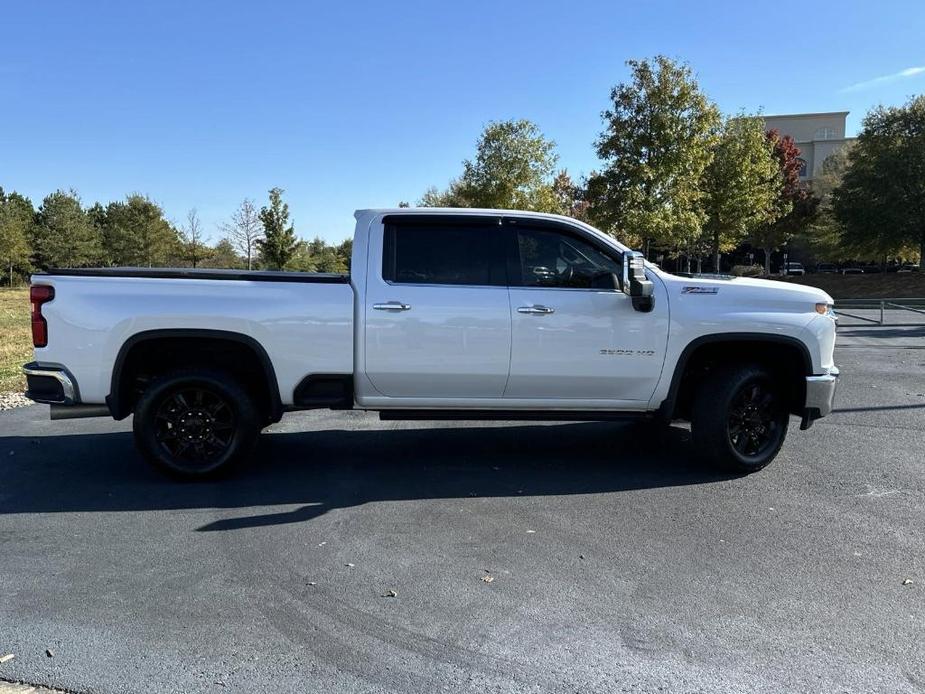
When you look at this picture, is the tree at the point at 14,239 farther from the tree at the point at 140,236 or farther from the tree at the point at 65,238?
the tree at the point at 140,236

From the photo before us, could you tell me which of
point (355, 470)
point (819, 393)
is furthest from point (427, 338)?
point (819, 393)

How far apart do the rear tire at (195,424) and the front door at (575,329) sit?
2069mm

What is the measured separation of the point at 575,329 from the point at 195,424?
3.01 metres

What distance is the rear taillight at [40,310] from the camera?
4973 mm

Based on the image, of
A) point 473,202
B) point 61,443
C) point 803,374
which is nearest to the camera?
point 803,374

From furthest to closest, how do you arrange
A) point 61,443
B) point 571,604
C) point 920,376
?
point 920,376 < point 61,443 < point 571,604

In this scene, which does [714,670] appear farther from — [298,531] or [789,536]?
[298,531]

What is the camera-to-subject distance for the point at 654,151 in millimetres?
25312

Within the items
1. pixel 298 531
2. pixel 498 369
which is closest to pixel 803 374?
pixel 498 369

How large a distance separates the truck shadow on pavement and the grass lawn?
11.0 feet

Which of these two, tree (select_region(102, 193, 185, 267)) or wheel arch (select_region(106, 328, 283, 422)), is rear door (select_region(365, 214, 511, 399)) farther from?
tree (select_region(102, 193, 185, 267))

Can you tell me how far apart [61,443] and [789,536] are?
6.24 m

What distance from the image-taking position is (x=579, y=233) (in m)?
5.46

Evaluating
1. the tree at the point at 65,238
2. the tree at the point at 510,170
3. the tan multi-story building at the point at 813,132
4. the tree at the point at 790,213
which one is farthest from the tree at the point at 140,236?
the tan multi-story building at the point at 813,132
